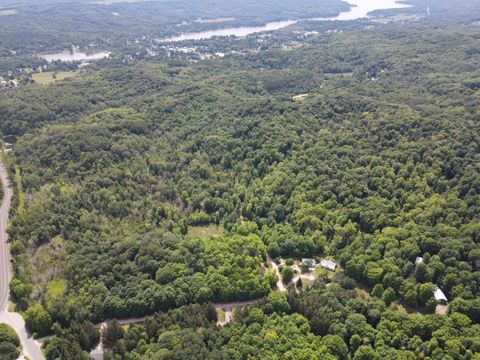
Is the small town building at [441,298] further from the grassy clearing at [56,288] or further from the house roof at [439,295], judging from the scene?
the grassy clearing at [56,288]

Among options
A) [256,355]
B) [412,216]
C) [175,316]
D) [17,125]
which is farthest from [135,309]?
[17,125]

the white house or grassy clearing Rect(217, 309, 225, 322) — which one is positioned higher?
the white house

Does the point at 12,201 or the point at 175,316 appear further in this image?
the point at 12,201

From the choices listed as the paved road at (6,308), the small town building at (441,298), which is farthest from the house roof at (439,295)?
the paved road at (6,308)

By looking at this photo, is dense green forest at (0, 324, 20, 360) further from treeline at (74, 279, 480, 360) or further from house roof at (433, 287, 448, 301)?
house roof at (433, 287, 448, 301)

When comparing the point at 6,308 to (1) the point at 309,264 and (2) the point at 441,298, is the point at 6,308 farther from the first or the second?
(2) the point at 441,298

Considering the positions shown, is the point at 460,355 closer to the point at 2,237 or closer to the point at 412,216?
the point at 412,216

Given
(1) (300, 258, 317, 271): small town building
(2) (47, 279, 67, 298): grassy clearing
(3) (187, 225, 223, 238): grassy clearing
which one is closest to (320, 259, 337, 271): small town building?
(1) (300, 258, 317, 271): small town building
